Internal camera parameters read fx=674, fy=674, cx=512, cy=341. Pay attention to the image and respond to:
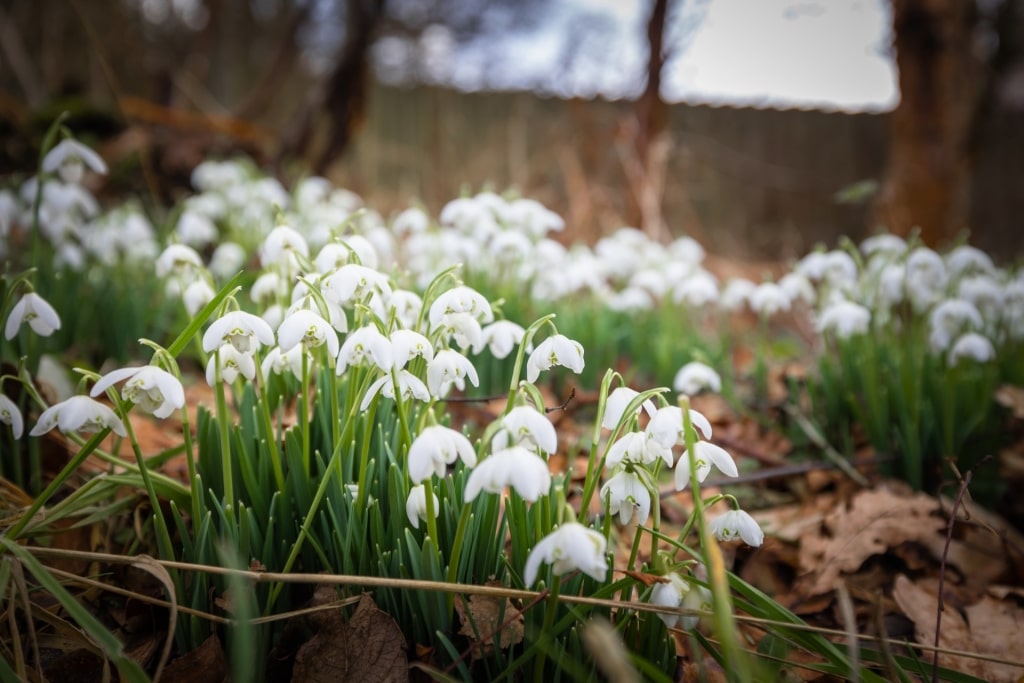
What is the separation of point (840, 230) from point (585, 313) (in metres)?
10.6

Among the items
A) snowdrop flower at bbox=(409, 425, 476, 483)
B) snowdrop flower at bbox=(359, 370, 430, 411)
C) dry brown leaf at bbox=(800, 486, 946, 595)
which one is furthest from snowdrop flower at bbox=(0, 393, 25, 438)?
dry brown leaf at bbox=(800, 486, 946, 595)

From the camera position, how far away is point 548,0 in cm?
1123

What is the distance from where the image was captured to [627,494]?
3.17 ft

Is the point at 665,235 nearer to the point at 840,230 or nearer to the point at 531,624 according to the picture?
the point at 531,624

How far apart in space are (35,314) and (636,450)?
1185 millimetres

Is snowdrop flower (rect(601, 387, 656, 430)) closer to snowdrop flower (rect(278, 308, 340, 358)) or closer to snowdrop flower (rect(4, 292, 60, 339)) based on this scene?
snowdrop flower (rect(278, 308, 340, 358))

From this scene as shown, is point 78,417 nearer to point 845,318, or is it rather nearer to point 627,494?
point 627,494

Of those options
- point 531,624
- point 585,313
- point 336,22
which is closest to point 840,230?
point 336,22

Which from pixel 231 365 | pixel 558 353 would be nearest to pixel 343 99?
pixel 231 365

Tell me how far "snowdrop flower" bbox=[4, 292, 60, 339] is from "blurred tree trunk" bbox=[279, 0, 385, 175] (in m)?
4.27

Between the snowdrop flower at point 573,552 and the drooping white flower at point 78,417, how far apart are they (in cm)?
67

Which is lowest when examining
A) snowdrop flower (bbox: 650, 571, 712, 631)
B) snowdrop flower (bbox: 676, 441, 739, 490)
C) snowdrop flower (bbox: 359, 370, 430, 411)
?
snowdrop flower (bbox: 650, 571, 712, 631)

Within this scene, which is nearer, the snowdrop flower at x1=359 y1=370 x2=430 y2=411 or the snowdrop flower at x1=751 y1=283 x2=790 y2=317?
the snowdrop flower at x1=359 y1=370 x2=430 y2=411

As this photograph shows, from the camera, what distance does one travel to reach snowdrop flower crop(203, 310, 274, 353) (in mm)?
1023
